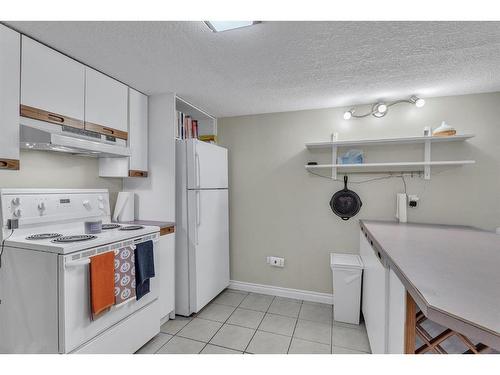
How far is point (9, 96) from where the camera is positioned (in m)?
1.43

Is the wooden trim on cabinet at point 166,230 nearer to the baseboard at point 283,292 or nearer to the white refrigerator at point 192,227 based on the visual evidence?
the white refrigerator at point 192,227

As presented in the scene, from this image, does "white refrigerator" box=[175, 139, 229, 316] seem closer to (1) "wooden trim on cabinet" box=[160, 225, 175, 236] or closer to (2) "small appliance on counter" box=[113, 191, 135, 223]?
(1) "wooden trim on cabinet" box=[160, 225, 175, 236]

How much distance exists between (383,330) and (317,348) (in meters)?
0.79

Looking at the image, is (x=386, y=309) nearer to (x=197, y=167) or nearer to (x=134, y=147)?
(x=197, y=167)

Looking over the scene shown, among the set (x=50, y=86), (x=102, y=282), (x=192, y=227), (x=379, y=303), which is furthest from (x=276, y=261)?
(x=50, y=86)

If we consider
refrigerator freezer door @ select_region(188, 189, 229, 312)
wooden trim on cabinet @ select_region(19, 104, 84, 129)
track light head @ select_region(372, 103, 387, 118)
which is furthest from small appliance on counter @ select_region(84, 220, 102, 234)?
track light head @ select_region(372, 103, 387, 118)

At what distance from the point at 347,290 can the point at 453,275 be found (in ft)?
4.92

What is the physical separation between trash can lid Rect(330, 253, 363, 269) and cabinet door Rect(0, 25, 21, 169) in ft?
8.36

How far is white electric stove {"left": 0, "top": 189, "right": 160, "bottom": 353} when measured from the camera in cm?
139

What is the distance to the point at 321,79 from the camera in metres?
2.10

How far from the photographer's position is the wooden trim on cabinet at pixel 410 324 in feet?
3.38

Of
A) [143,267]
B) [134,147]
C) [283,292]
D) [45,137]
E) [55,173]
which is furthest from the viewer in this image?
[283,292]

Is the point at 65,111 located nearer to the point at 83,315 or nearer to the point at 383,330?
the point at 83,315
